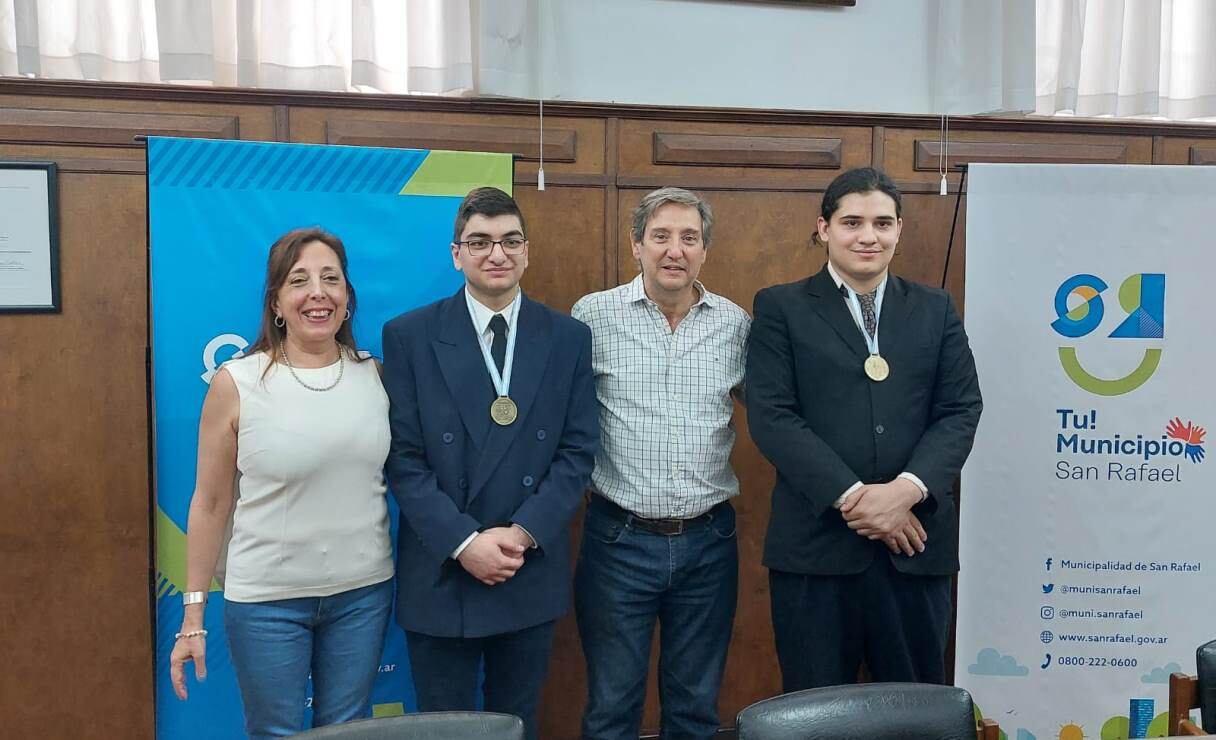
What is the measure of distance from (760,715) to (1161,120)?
118 inches

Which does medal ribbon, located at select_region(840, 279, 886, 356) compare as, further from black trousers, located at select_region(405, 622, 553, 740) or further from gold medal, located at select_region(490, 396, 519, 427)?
black trousers, located at select_region(405, 622, 553, 740)

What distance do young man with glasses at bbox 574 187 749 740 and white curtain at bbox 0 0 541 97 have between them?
952 mm

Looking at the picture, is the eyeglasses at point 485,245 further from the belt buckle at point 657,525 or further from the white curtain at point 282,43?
the white curtain at point 282,43

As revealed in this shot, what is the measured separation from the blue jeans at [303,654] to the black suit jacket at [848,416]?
0.97 metres

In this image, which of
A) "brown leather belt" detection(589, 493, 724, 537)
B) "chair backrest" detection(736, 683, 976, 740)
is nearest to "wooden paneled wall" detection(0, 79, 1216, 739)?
"brown leather belt" detection(589, 493, 724, 537)

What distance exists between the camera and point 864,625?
226 centimetres

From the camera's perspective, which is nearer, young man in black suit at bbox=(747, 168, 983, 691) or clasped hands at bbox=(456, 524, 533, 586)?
clasped hands at bbox=(456, 524, 533, 586)

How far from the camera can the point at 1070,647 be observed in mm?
2820

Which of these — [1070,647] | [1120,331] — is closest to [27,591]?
[1070,647]

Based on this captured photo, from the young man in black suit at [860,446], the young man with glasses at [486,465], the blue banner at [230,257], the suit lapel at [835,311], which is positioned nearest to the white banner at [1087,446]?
the young man in black suit at [860,446]

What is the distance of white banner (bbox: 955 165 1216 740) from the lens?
277cm

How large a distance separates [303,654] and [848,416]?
4.38 ft

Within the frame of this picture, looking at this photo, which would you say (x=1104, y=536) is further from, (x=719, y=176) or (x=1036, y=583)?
(x=719, y=176)

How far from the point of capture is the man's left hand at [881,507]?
213cm
